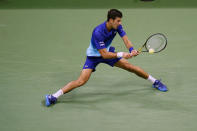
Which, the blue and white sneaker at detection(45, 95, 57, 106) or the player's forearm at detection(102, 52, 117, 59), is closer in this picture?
the player's forearm at detection(102, 52, 117, 59)

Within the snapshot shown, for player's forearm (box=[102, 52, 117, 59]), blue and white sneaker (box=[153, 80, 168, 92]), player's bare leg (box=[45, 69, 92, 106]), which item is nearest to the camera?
player's forearm (box=[102, 52, 117, 59])

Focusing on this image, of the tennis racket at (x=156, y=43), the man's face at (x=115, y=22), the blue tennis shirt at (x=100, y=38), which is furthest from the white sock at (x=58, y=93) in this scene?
the tennis racket at (x=156, y=43)

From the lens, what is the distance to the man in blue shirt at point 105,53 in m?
4.73

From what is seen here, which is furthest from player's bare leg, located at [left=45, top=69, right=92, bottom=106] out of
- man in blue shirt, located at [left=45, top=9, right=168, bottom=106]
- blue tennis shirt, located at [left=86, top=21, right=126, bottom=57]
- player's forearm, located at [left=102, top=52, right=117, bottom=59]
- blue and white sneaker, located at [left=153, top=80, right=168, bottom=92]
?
blue and white sneaker, located at [left=153, top=80, right=168, bottom=92]

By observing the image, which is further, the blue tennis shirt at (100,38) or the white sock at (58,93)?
the white sock at (58,93)

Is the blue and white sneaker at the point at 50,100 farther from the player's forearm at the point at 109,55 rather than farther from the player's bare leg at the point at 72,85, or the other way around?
the player's forearm at the point at 109,55

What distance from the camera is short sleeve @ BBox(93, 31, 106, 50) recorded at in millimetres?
4771

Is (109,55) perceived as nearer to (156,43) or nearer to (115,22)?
(115,22)

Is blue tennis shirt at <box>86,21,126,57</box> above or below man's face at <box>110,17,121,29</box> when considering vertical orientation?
below

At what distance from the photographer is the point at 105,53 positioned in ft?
15.8

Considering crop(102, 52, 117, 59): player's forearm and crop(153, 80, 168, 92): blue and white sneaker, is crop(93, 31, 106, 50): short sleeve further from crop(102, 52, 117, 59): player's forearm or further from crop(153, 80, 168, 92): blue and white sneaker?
crop(153, 80, 168, 92): blue and white sneaker

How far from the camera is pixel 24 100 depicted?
17.5 ft

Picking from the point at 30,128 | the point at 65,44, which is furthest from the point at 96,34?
the point at 65,44

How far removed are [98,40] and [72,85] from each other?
778 mm
